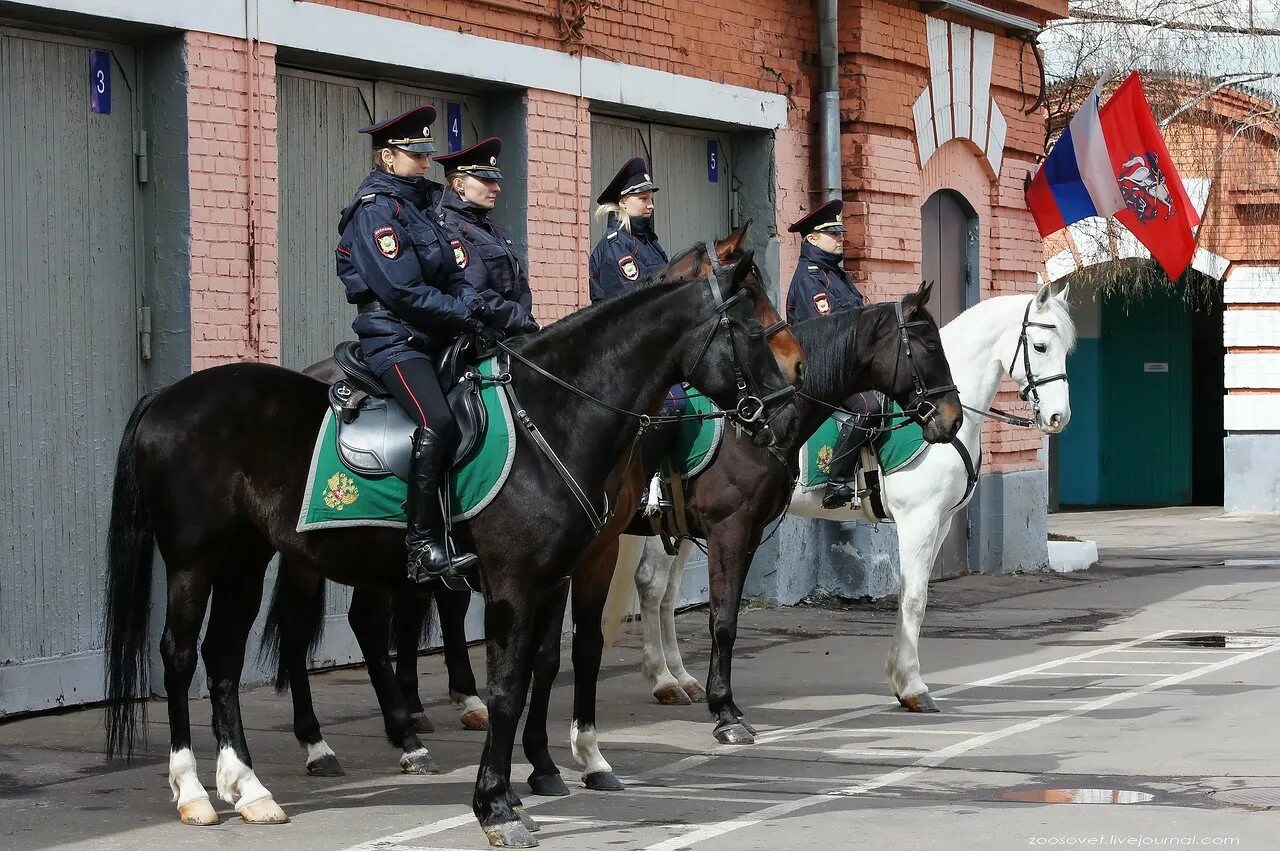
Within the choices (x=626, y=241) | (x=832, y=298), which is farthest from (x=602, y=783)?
(x=832, y=298)

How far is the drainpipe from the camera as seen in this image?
14.4 metres

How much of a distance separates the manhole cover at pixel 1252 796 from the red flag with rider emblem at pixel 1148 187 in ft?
27.9

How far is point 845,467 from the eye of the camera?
10.1 m

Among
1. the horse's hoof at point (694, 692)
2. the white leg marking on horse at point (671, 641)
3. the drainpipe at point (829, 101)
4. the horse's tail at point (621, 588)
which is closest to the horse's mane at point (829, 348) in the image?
the horse's tail at point (621, 588)

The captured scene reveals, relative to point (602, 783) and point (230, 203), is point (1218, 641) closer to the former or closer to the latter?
point (602, 783)

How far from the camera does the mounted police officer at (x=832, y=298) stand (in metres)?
10.1

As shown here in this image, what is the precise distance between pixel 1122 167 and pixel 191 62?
27.6 feet

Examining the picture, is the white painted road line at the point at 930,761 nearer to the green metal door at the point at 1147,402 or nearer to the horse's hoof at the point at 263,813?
the horse's hoof at the point at 263,813

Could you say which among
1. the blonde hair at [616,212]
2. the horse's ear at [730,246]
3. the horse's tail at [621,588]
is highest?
the blonde hair at [616,212]

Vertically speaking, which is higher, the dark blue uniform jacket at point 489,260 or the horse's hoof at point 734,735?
the dark blue uniform jacket at point 489,260

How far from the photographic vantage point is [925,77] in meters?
15.6

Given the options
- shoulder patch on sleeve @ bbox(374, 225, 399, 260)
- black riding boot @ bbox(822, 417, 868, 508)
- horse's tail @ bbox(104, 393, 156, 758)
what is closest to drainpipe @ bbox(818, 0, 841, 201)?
black riding boot @ bbox(822, 417, 868, 508)

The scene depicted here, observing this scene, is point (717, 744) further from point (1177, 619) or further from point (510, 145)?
point (1177, 619)

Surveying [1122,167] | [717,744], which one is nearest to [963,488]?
[717,744]
